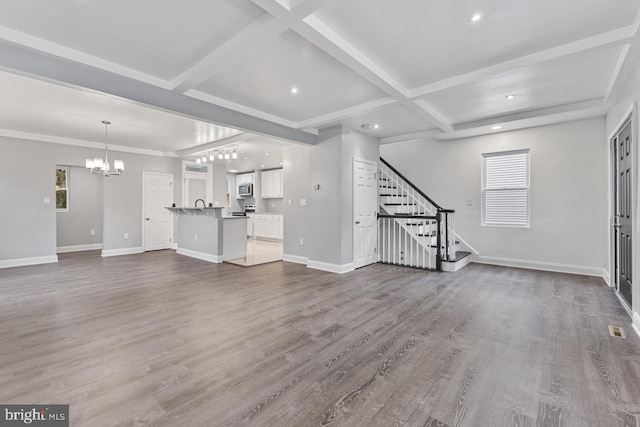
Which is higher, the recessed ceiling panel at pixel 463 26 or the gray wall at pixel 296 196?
the recessed ceiling panel at pixel 463 26

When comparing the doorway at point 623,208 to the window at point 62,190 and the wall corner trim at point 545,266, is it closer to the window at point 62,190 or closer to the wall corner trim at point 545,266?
the wall corner trim at point 545,266

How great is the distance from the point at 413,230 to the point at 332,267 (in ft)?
6.13

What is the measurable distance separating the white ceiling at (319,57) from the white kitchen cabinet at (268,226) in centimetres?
524

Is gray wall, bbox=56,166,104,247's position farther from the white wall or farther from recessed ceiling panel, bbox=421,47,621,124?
the white wall

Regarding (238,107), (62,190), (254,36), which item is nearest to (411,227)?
(238,107)

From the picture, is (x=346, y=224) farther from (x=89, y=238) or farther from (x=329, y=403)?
(x=89, y=238)

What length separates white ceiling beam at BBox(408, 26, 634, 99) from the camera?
252cm

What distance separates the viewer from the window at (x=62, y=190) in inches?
300

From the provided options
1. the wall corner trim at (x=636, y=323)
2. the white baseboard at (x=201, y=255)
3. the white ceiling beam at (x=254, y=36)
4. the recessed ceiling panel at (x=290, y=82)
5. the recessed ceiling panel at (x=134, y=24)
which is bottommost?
the wall corner trim at (x=636, y=323)

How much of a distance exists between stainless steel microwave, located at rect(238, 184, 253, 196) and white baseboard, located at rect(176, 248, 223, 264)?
412 centimetres

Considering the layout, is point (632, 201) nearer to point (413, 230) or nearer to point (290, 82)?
point (413, 230)

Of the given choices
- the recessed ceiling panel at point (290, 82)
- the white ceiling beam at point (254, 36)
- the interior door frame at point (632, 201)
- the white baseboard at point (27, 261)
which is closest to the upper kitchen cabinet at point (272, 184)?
the recessed ceiling panel at point (290, 82)

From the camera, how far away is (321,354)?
2.37m

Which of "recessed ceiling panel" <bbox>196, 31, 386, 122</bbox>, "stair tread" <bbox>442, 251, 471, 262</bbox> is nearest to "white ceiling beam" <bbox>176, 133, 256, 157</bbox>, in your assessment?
"recessed ceiling panel" <bbox>196, 31, 386, 122</bbox>
